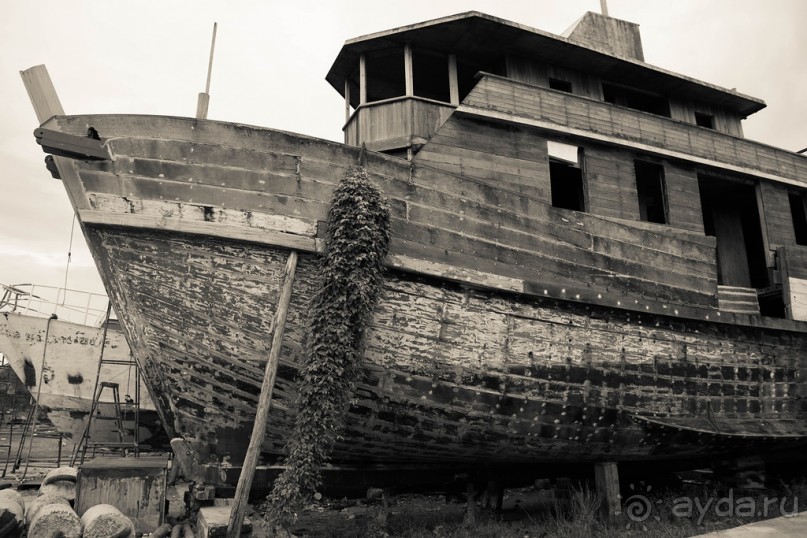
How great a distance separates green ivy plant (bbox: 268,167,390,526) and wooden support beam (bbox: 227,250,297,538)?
0.26 meters

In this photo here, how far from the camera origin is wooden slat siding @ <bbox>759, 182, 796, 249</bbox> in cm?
920

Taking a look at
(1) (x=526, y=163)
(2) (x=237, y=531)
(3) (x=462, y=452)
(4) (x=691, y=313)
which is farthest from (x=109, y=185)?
(4) (x=691, y=313)

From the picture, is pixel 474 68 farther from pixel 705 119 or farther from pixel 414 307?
pixel 414 307

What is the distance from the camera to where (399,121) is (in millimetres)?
7402

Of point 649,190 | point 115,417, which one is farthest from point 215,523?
point 649,190

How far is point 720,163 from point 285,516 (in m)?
8.83

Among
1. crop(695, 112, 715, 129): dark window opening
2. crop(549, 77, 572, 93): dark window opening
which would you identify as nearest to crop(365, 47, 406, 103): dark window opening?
crop(549, 77, 572, 93): dark window opening

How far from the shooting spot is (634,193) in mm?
7938

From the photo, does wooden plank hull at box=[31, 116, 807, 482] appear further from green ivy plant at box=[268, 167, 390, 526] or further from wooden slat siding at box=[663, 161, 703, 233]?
wooden slat siding at box=[663, 161, 703, 233]

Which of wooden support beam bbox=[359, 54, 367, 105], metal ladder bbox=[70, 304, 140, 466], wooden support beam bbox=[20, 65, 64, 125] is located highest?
wooden support beam bbox=[359, 54, 367, 105]

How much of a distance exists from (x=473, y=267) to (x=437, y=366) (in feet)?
3.75

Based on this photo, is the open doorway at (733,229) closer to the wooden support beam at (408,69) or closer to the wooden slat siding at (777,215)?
the wooden slat siding at (777,215)

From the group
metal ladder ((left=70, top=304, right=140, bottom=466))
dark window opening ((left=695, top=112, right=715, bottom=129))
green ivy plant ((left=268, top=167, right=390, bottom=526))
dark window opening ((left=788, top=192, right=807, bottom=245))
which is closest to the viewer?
green ivy plant ((left=268, top=167, right=390, bottom=526))

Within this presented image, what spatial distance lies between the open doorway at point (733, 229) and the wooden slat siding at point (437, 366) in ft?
14.5
